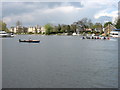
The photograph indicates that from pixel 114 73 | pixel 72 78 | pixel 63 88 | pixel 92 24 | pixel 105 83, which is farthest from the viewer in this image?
pixel 92 24

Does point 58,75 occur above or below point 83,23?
below

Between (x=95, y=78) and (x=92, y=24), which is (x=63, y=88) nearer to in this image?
(x=95, y=78)

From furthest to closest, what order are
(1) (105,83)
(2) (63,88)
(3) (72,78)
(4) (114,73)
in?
(4) (114,73) → (3) (72,78) → (1) (105,83) → (2) (63,88)

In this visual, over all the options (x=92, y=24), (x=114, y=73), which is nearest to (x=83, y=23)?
(x=92, y=24)

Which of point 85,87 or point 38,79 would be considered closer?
point 85,87

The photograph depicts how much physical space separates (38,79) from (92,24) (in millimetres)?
158898

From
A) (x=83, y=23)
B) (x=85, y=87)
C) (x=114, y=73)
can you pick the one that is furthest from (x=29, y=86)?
(x=83, y=23)

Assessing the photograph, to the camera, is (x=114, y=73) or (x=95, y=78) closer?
(x=95, y=78)

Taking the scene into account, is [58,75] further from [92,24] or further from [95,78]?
[92,24]

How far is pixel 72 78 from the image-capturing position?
57.7 feet

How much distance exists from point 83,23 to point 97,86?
159486 millimetres

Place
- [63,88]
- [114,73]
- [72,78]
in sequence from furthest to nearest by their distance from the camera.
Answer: [114,73]
[72,78]
[63,88]

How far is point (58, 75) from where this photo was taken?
18.5m

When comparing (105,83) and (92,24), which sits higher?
(92,24)
